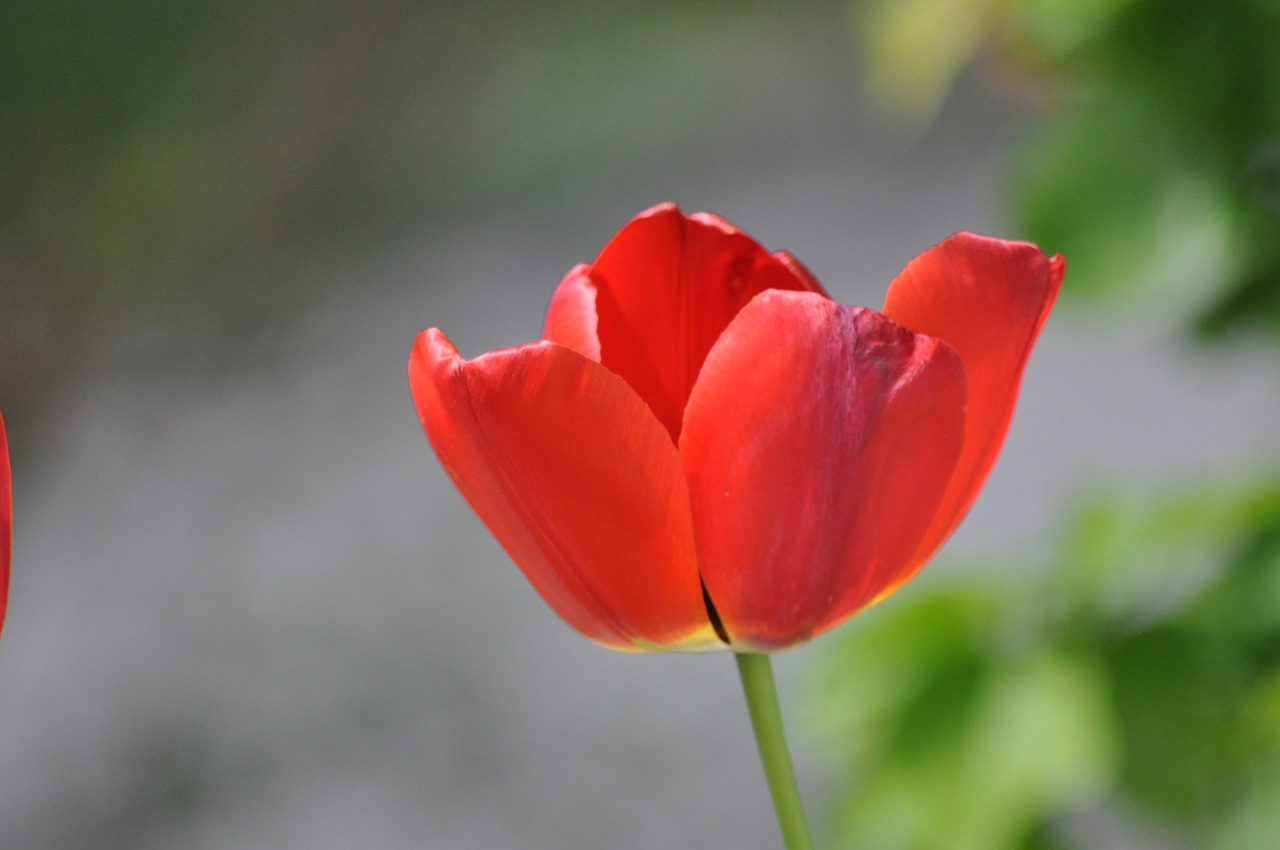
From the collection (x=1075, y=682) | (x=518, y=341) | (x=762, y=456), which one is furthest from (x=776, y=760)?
(x=518, y=341)

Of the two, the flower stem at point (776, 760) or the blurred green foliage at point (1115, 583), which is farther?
the blurred green foliage at point (1115, 583)

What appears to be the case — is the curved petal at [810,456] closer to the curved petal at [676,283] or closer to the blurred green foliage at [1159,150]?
the curved petal at [676,283]

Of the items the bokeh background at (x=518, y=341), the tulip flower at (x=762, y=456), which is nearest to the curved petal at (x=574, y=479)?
the tulip flower at (x=762, y=456)

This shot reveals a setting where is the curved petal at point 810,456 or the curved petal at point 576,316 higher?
the curved petal at point 576,316

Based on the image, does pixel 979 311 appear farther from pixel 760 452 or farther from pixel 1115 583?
pixel 1115 583

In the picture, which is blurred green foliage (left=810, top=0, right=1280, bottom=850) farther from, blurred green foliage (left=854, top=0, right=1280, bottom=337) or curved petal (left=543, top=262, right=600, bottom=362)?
curved petal (left=543, top=262, right=600, bottom=362)

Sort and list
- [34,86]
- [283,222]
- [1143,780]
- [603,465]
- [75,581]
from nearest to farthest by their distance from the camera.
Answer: [603,465], [1143,780], [75,581], [34,86], [283,222]

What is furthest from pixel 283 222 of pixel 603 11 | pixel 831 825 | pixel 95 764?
pixel 831 825

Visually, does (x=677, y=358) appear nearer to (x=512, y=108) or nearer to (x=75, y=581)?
(x=75, y=581)
